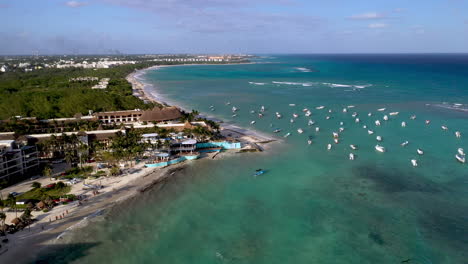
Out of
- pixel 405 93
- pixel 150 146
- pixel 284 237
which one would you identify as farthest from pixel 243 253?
pixel 405 93

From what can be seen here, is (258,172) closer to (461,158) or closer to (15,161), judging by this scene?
(461,158)

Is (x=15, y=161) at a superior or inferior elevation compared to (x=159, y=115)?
inferior

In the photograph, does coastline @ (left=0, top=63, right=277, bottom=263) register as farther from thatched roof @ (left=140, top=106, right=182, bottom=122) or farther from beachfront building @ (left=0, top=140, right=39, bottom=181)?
thatched roof @ (left=140, top=106, right=182, bottom=122)

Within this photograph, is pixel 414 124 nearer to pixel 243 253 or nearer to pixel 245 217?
pixel 245 217

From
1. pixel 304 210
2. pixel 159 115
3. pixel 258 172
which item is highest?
pixel 159 115

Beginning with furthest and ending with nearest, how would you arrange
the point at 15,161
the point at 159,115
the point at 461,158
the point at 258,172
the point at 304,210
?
the point at 159,115 < the point at 461,158 < the point at 258,172 < the point at 15,161 < the point at 304,210

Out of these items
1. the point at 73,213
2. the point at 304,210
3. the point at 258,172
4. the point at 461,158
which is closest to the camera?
the point at 73,213

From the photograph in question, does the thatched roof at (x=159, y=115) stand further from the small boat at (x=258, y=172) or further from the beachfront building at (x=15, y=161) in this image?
the small boat at (x=258, y=172)

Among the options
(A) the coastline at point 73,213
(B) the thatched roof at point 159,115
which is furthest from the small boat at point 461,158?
(B) the thatched roof at point 159,115

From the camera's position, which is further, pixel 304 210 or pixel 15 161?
pixel 15 161

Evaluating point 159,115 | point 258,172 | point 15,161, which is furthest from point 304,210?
point 159,115

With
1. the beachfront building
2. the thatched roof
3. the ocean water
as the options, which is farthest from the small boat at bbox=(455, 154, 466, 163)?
the beachfront building
